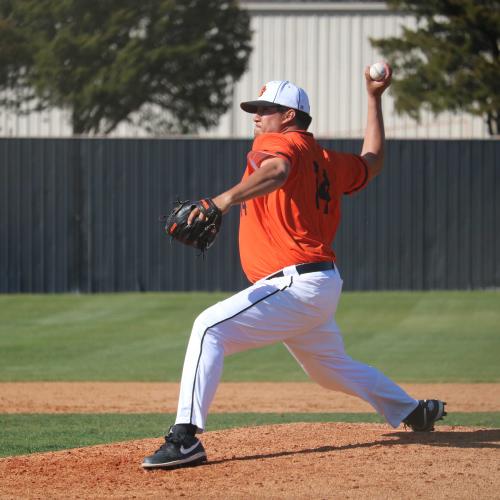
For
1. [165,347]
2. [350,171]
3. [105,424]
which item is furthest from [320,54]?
[350,171]

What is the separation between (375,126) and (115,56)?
14.2 m

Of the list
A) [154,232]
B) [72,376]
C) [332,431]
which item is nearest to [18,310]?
[154,232]

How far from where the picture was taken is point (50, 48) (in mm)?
18812

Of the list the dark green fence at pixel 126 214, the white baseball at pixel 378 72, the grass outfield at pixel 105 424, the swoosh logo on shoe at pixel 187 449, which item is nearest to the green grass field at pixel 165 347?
the grass outfield at pixel 105 424

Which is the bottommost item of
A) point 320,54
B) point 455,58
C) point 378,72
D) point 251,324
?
point 251,324

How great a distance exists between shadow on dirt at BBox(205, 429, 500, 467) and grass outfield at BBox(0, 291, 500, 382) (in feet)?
14.1

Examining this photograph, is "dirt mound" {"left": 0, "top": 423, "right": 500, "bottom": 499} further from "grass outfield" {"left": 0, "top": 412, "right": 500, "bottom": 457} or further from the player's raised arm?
the player's raised arm

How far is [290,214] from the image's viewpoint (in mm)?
5086

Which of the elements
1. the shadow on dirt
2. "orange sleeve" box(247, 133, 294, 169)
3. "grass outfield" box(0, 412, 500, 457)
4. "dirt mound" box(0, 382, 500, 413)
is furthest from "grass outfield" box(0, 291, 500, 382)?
"orange sleeve" box(247, 133, 294, 169)

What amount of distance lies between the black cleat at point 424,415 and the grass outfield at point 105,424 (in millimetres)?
430

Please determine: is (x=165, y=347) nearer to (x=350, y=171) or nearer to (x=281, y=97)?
(x=350, y=171)

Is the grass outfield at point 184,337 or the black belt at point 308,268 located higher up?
the black belt at point 308,268

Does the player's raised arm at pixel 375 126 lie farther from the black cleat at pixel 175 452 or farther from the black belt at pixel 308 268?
the black cleat at pixel 175 452

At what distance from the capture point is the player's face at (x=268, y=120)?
530 centimetres
